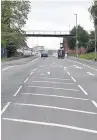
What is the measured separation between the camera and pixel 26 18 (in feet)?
289

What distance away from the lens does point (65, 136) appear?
9.55 metres

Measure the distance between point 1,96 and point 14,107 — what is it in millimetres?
3809

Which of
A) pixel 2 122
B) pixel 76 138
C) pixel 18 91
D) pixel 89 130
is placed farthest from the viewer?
pixel 18 91

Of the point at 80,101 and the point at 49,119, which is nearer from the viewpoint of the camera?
the point at 49,119

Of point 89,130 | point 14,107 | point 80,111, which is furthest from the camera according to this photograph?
point 14,107

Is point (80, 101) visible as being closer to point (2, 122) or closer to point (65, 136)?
point (2, 122)

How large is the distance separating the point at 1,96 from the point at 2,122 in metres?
7.00

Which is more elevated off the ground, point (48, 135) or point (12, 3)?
point (12, 3)

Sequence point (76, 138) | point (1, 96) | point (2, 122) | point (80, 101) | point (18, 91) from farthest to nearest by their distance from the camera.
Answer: point (18, 91) < point (1, 96) < point (80, 101) < point (2, 122) < point (76, 138)

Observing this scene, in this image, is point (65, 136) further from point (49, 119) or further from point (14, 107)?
point (14, 107)

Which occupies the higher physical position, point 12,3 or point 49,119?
point 12,3

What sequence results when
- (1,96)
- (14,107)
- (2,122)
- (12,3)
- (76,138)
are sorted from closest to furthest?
(76,138)
(2,122)
(14,107)
(1,96)
(12,3)

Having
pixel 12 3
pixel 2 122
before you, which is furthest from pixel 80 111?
pixel 12 3

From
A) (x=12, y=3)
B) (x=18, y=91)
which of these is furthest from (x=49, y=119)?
(x=12, y=3)
